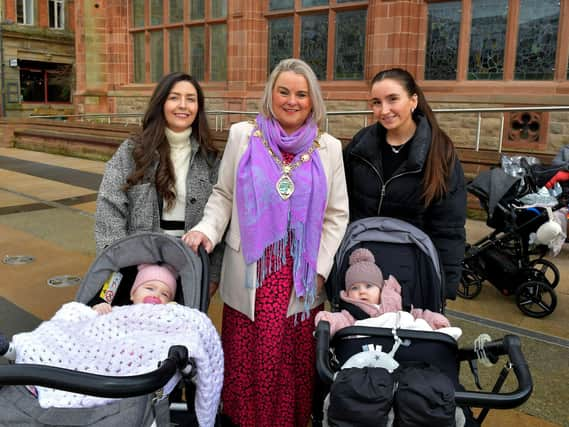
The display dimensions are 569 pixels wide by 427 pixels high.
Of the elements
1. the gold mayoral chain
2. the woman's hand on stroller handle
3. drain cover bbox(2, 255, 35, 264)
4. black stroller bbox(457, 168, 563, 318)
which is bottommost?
drain cover bbox(2, 255, 35, 264)

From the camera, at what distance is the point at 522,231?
464 centimetres

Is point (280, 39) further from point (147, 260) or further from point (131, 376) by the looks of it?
point (131, 376)

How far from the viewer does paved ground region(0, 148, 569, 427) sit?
341 centimetres

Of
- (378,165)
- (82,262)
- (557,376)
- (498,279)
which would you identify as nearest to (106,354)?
(378,165)

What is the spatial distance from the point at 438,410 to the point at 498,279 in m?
3.39

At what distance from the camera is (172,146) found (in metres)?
3.04

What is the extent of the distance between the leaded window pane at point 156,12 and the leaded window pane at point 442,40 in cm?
907

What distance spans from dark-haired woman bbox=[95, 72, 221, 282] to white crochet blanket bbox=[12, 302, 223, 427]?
0.77 metres

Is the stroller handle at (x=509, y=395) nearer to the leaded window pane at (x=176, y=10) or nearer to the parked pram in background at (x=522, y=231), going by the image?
the parked pram in background at (x=522, y=231)

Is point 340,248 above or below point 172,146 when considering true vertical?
below

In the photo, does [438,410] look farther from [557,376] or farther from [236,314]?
[557,376]

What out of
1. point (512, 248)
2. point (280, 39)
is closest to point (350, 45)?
point (280, 39)

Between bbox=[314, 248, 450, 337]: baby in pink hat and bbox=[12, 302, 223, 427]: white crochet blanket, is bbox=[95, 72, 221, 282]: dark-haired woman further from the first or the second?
bbox=[314, 248, 450, 337]: baby in pink hat

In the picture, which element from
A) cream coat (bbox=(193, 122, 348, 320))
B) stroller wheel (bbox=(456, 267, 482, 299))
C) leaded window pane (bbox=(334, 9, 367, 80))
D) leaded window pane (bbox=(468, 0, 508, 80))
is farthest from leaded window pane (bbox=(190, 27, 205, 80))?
cream coat (bbox=(193, 122, 348, 320))
